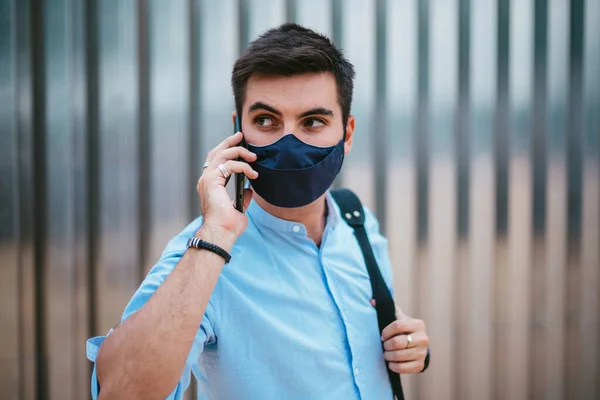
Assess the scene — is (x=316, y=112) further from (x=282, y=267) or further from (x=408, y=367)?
(x=408, y=367)

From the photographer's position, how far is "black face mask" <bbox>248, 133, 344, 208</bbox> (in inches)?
53.4

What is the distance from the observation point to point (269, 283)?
1369mm

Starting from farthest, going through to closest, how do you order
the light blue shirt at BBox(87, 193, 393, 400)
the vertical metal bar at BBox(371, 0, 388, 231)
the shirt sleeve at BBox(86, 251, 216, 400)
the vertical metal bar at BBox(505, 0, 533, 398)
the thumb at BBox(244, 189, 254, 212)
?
the vertical metal bar at BBox(505, 0, 533, 398) < the vertical metal bar at BBox(371, 0, 388, 231) < the thumb at BBox(244, 189, 254, 212) < the light blue shirt at BBox(87, 193, 393, 400) < the shirt sleeve at BBox(86, 251, 216, 400)

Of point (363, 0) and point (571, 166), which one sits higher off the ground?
point (363, 0)

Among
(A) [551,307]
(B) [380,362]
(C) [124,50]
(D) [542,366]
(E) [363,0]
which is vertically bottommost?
(D) [542,366]

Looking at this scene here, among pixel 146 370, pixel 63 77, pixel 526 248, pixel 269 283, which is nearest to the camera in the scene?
pixel 146 370

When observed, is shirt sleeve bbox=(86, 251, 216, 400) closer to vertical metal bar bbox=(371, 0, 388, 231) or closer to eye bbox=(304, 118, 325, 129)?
eye bbox=(304, 118, 325, 129)

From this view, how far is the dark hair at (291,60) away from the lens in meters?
1.40

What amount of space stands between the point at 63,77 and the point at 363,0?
5.23 feet

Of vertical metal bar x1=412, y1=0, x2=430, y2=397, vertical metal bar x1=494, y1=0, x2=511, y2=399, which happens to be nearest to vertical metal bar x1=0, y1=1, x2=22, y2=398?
vertical metal bar x1=412, y1=0, x2=430, y2=397

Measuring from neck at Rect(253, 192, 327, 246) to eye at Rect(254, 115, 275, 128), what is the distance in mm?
242

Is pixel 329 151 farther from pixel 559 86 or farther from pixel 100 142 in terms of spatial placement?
pixel 559 86

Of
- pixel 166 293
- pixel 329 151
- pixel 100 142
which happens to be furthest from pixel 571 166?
pixel 100 142

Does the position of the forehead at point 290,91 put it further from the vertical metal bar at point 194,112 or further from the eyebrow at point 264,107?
the vertical metal bar at point 194,112
